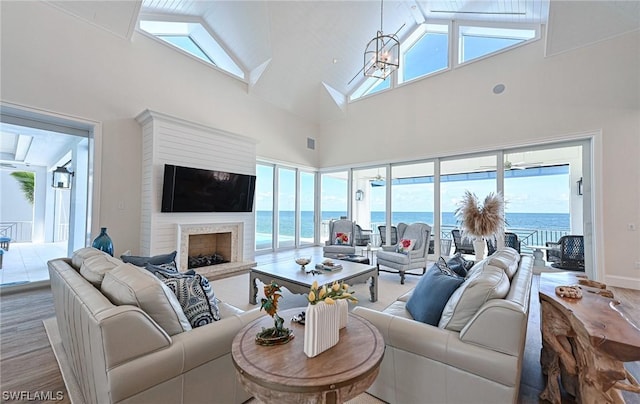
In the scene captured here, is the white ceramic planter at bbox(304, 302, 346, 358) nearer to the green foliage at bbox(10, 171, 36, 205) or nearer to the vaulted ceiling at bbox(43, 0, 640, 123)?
the vaulted ceiling at bbox(43, 0, 640, 123)

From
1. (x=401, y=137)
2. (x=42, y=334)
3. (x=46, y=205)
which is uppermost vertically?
(x=401, y=137)

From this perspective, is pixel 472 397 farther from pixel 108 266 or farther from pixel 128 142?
pixel 128 142

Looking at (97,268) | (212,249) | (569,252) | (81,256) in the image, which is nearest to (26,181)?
(212,249)

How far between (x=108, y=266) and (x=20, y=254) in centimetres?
524

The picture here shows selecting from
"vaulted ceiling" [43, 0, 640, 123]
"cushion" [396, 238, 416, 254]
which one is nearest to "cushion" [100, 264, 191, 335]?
"cushion" [396, 238, 416, 254]

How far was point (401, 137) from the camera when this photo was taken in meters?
6.74

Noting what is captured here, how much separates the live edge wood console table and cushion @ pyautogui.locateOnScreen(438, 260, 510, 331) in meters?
0.39

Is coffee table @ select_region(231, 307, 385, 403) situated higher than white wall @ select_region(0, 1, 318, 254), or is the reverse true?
white wall @ select_region(0, 1, 318, 254)

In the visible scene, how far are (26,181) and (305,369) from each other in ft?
19.8

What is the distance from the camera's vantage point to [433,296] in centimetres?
188

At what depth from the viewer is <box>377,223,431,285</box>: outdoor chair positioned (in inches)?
182

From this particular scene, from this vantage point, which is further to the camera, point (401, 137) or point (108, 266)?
point (401, 137)

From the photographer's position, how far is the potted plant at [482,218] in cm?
420

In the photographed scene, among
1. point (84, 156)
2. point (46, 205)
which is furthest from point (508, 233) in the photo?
point (46, 205)
